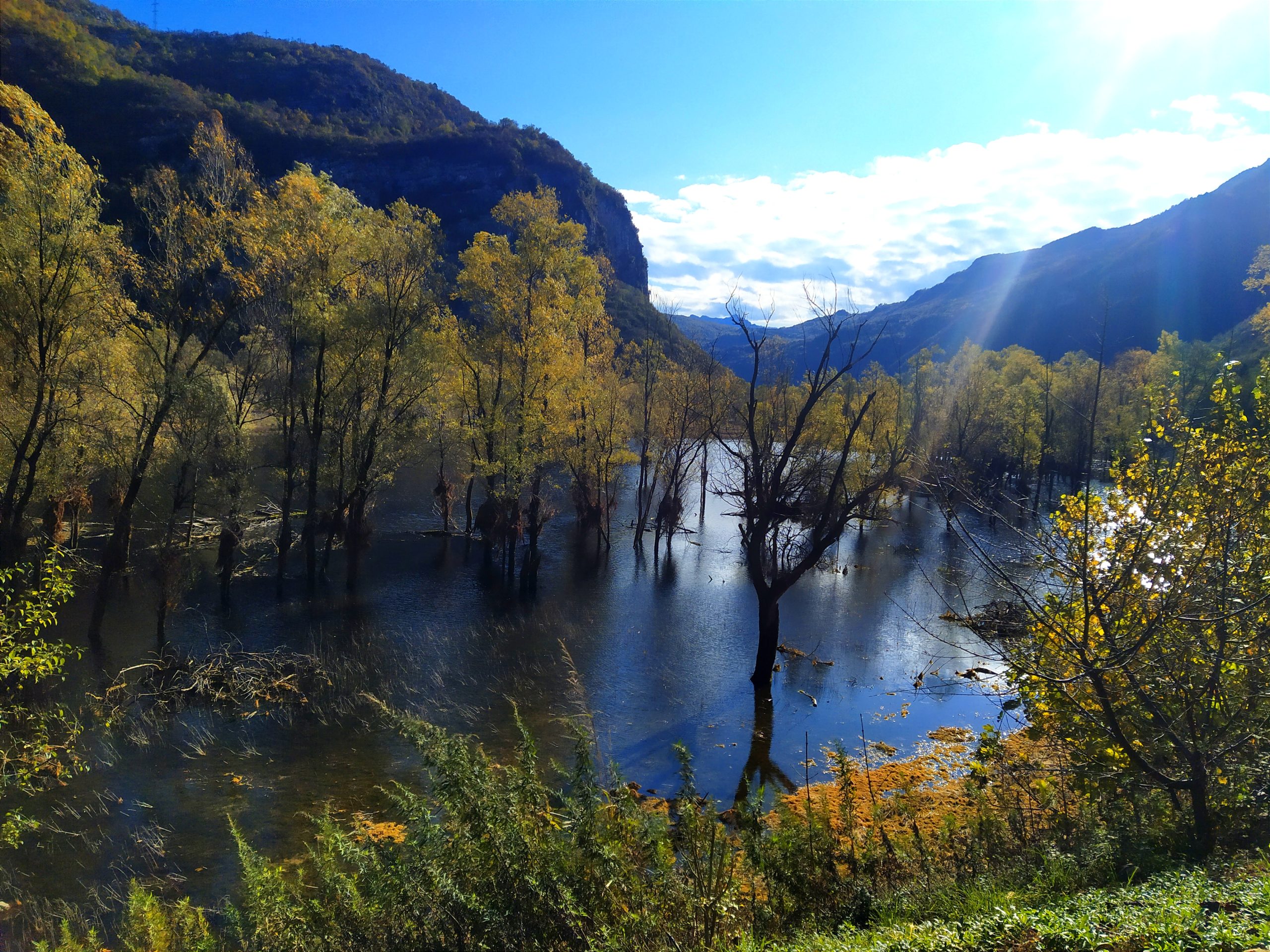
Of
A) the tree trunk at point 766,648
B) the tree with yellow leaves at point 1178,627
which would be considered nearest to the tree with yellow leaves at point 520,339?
the tree trunk at point 766,648

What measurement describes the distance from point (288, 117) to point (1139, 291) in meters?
160

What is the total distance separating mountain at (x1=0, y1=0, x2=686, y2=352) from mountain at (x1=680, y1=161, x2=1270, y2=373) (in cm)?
4706

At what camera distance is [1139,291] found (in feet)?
412

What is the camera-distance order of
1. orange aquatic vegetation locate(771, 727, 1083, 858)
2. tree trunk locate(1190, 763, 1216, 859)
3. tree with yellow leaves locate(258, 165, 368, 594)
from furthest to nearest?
tree with yellow leaves locate(258, 165, 368, 594)
orange aquatic vegetation locate(771, 727, 1083, 858)
tree trunk locate(1190, 763, 1216, 859)

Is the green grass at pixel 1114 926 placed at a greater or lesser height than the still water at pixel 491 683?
greater

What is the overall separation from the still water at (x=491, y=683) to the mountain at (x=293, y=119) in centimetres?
2620

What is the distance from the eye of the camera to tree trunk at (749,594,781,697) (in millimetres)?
17141

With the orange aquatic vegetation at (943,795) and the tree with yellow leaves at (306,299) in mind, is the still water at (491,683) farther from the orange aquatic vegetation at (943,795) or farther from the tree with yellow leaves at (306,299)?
the tree with yellow leaves at (306,299)

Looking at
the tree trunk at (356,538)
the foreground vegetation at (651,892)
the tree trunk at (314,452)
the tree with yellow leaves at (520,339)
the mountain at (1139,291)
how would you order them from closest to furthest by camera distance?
1. the foreground vegetation at (651,892)
2. the tree trunk at (314,452)
3. the tree trunk at (356,538)
4. the tree with yellow leaves at (520,339)
5. the mountain at (1139,291)

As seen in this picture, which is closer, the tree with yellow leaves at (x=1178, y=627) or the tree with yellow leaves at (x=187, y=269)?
the tree with yellow leaves at (x=1178, y=627)

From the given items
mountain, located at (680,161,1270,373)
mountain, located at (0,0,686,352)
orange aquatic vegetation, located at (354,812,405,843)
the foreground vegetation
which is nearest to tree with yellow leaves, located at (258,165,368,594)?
orange aquatic vegetation, located at (354,812,405,843)

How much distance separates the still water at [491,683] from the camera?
1060 centimetres

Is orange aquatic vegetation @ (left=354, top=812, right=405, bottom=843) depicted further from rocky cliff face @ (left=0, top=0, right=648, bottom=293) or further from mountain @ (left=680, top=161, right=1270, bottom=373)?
rocky cliff face @ (left=0, top=0, right=648, bottom=293)

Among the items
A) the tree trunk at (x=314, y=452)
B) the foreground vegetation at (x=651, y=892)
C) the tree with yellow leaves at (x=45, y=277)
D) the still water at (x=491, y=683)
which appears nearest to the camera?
the foreground vegetation at (x=651, y=892)
